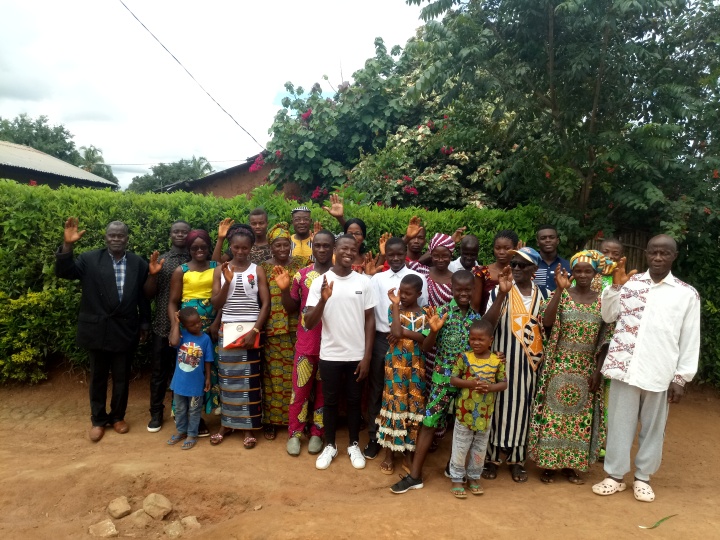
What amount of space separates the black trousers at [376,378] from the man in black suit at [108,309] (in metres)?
2.27

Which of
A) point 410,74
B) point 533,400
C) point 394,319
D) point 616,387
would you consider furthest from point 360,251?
point 410,74

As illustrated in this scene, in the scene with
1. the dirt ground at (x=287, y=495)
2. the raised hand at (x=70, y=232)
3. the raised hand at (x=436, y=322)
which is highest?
the raised hand at (x=70, y=232)

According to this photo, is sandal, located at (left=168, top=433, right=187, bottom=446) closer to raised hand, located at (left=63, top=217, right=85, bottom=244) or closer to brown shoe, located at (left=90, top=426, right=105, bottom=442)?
brown shoe, located at (left=90, top=426, right=105, bottom=442)

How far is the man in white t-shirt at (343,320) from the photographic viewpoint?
13.0 ft

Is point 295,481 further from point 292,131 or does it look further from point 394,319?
point 292,131

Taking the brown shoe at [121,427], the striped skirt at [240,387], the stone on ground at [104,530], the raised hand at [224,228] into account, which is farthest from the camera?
the raised hand at [224,228]

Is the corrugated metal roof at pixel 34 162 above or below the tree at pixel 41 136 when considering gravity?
below

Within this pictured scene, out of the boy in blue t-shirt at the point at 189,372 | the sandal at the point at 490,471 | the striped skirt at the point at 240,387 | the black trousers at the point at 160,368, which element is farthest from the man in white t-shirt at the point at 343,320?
the black trousers at the point at 160,368

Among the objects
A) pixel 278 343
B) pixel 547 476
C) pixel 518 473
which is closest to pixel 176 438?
pixel 278 343

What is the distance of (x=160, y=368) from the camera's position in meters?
4.72

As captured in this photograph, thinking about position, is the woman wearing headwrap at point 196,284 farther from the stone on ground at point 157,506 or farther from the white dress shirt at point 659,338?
the white dress shirt at point 659,338

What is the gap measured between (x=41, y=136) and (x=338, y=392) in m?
A: 38.8

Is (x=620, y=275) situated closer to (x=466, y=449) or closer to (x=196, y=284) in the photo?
(x=466, y=449)

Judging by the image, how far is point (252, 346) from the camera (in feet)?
14.3
